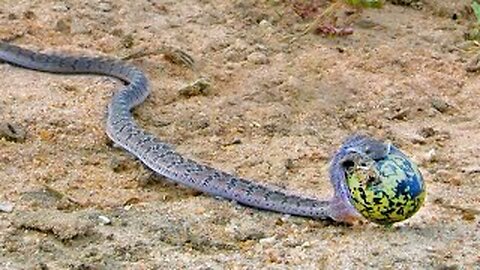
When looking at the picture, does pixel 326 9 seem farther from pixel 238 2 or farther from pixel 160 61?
pixel 160 61

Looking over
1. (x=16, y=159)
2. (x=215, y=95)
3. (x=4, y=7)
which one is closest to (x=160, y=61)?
(x=215, y=95)

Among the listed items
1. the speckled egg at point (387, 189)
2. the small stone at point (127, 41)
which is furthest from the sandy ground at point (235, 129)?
the speckled egg at point (387, 189)

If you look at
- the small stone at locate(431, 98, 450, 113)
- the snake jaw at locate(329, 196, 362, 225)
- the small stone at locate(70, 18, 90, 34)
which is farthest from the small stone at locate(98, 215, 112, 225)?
the small stone at locate(70, 18, 90, 34)

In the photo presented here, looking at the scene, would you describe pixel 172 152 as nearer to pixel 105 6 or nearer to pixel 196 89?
pixel 196 89

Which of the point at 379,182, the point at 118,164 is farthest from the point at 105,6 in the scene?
the point at 379,182

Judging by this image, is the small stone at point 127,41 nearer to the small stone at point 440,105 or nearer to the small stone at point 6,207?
the small stone at point 440,105

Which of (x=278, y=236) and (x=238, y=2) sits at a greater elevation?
(x=278, y=236)

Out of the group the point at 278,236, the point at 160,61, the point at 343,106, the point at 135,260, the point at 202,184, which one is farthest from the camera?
the point at 160,61
